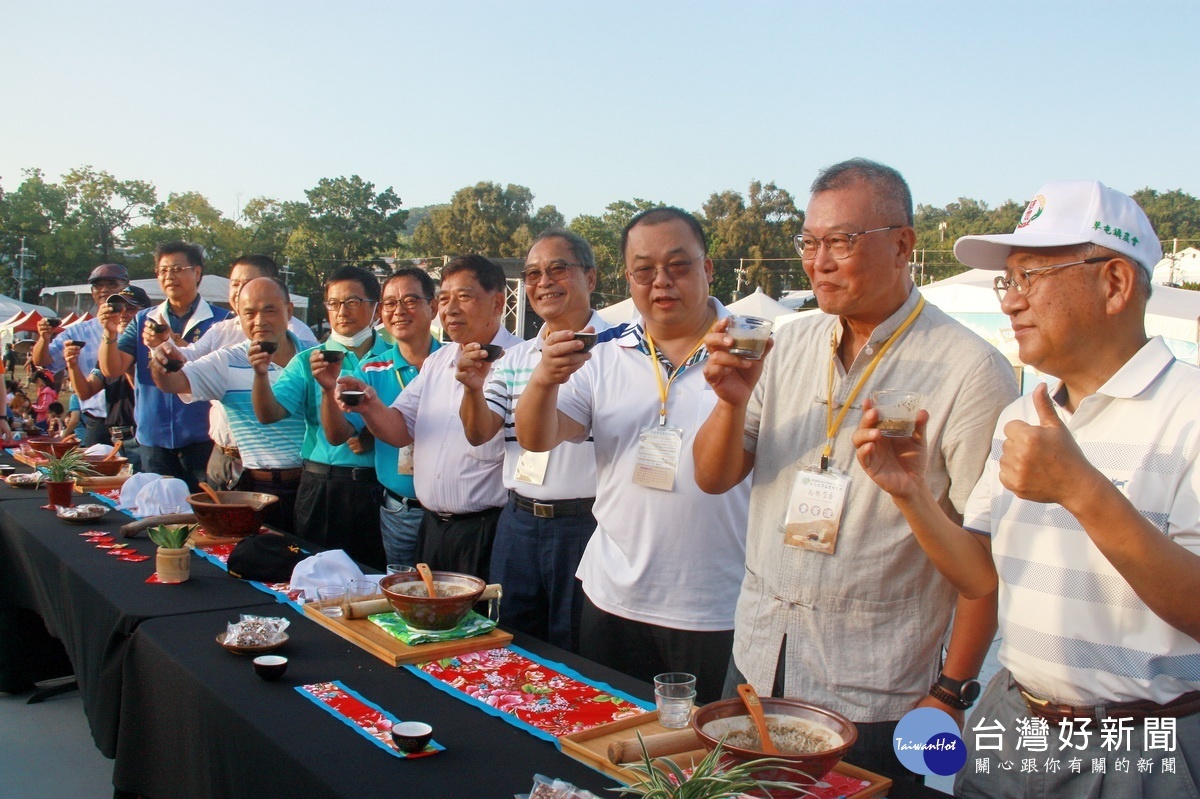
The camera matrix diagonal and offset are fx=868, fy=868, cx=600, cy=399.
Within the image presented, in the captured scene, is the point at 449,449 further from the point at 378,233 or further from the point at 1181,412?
the point at 378,233

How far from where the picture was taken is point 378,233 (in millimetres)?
58219

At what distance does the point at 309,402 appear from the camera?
176 inches

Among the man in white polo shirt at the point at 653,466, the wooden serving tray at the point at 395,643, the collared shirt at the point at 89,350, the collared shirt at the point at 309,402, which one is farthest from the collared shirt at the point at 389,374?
the collared shirt at the point at 89,350

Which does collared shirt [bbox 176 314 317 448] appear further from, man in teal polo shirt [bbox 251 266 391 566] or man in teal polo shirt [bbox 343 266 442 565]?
man in teal polo shirt [bbox 343 266 442 565]

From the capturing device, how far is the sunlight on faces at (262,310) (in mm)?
4797

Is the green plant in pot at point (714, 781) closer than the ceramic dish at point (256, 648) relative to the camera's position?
Yes

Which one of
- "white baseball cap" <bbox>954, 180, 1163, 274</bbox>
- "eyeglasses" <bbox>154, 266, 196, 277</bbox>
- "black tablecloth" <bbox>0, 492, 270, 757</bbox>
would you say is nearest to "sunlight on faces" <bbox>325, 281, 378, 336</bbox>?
"black tablecloth" <bbox>0, 492, 270, 757</bbox>

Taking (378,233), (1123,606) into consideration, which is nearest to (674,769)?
(1123,606)

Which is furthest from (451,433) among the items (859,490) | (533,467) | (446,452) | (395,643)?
(859,490)

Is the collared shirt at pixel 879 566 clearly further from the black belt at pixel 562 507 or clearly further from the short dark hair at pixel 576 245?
the short dark hair at pixel 576 245

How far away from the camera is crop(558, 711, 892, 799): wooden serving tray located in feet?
5.16

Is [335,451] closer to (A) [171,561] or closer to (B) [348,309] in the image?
(B) [348,309]

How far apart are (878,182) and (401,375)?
9.69ft

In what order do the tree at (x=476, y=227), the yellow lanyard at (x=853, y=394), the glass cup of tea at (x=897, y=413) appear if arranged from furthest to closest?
1. the tree at (x=476, y=227)
2. the yellow lanyard at (x=853, y=394)
3. the glass cup of tea at (x=897, y=413)
